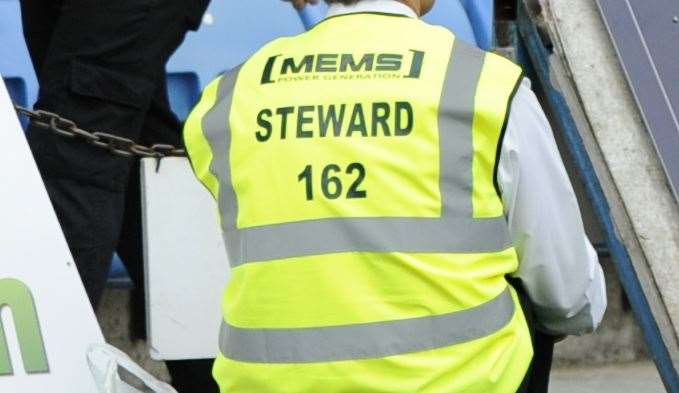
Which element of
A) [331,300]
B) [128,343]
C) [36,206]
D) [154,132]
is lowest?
[128,343]

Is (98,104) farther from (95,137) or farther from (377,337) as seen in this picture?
(377,337)

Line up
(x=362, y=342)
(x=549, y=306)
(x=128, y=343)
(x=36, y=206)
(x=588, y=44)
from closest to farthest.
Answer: (x=362, y=342)
(x=549, y=306)
(x=36, y=206)
(x=588, y=44)
(x=128, y=343)

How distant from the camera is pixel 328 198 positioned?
2.84 m

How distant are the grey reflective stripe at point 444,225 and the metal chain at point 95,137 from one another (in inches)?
40.4

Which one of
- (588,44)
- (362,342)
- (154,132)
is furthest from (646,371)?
(362,342)

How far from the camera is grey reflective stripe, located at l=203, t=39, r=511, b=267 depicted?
2.82m

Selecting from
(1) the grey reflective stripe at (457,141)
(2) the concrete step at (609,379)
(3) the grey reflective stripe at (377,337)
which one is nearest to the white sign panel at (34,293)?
(3) the grey reflective stripe at (377,337)

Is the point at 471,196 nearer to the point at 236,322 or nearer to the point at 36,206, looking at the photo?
the point at 236,322

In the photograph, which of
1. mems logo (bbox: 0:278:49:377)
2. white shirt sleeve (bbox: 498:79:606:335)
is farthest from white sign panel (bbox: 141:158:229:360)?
white shirt sleeve (bbox: 498:79:606:335)

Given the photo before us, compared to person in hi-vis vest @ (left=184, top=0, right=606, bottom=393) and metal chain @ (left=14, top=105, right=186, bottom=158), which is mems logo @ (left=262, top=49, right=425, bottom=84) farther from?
metal chain @ (left=14, top=105, right=186, bottom=158)

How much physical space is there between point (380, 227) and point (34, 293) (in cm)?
102

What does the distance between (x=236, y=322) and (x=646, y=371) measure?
280 cm

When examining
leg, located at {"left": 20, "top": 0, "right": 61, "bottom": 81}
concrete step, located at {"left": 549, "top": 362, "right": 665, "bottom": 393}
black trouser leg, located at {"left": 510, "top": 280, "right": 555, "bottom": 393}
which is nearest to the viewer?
black trouser leg, located at {"left": 510, "top": 280, "right": 555, "bottom": 393}

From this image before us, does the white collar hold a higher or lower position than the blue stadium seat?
higher
